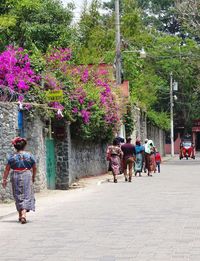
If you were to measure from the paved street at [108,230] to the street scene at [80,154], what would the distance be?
20 mm

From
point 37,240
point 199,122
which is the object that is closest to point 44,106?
point 37,240

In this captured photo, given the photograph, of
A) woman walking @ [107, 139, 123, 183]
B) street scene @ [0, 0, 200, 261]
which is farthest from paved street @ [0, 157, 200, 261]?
woman walking @ [107, 139, 123, 183]

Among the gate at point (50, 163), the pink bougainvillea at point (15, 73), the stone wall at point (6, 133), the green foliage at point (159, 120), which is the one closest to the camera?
the stone wall at point (6, 133)

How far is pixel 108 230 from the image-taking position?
12.8 meters

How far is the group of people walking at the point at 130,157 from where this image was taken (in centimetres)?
2888

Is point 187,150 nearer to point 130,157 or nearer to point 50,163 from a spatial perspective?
point 130,157

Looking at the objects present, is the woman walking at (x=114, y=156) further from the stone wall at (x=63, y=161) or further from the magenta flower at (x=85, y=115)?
the stone wall at (x=63, y=161)

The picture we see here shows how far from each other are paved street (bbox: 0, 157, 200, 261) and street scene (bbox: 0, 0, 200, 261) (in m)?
0.02

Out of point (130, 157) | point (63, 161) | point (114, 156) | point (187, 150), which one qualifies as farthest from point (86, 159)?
point (187, 150)

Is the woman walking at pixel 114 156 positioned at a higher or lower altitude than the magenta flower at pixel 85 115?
lower

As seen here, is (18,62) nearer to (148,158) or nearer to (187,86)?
(148,158)

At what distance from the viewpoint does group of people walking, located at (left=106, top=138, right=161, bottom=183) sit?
28875mm

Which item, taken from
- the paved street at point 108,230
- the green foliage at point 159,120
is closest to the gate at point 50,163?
the paved street at point 108,230

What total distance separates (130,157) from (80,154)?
309 cm
